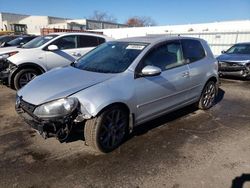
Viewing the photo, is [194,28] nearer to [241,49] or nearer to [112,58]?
[241,49]

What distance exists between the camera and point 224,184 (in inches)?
122

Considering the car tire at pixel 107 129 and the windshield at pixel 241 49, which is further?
the windshield at pixel 241 49

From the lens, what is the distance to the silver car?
342cm

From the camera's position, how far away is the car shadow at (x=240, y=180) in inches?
122

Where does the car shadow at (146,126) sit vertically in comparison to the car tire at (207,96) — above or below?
below

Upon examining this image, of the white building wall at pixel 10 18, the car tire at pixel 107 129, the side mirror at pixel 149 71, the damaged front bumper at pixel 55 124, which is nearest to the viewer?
the damaged front bumper at pixel 55 124

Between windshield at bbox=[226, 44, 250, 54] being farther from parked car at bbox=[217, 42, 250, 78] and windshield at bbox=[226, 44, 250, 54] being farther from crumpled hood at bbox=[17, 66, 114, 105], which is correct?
crumpled hood at bbox=[17, 66, 114, 105]

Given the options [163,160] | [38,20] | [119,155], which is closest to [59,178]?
[119,155]

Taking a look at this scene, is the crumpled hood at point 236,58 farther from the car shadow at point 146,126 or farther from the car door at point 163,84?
the car door at point 163,84

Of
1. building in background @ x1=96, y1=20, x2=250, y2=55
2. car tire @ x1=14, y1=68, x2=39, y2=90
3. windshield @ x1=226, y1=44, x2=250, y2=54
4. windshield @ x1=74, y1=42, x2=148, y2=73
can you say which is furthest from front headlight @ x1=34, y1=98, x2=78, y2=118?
windshield @ x1=226, y1=44, x2=250, y2=54

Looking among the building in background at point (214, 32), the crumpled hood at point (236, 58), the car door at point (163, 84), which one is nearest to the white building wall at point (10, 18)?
the building in background at point (214, 32)

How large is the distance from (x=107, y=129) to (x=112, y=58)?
4.44 ft

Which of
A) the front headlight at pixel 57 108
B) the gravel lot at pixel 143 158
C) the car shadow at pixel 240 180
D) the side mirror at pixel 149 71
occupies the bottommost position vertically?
the car shadow at pixel 240 180

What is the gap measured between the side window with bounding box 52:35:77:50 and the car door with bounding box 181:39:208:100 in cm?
410
